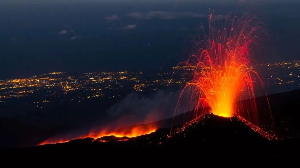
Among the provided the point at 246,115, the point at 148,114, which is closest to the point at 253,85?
the point at 148,114

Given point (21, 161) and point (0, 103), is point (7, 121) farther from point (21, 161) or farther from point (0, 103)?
point (21, 161)

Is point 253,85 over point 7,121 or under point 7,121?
over

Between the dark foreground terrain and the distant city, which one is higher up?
the distant city

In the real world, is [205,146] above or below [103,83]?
below

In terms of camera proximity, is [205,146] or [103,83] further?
[103,83]

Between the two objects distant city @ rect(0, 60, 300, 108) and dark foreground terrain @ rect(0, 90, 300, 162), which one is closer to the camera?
dark foreground terrain @ rect(0, 90, 300, 162)
